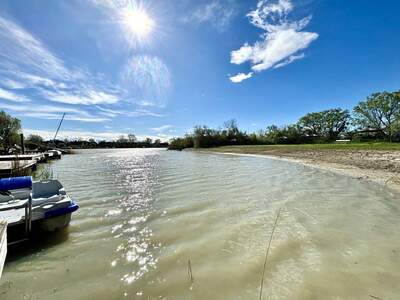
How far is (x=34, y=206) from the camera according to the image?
404cm

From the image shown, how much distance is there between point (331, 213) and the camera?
5.16 metres

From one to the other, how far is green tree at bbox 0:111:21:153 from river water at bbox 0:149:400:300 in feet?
154

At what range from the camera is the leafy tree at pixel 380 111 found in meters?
38.6

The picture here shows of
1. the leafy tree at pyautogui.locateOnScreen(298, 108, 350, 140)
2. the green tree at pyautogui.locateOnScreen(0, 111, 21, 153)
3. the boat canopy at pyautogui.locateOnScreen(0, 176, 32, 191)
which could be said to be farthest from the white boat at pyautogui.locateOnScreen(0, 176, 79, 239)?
the leafy tree at pyautogui.locateOnScreen(298, 108, 350, 140)

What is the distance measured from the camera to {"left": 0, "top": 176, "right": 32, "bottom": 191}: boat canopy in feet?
15.1

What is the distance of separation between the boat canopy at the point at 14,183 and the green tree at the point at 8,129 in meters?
45.6

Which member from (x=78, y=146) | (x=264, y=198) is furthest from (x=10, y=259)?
(x=78, y=146)

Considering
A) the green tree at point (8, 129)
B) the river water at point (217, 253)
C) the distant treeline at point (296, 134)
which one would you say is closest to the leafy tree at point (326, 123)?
the distant treeline at point (296, 134)

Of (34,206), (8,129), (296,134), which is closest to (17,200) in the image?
A: (34,206)

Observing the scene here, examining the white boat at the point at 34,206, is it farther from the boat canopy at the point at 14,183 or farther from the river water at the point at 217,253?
the river water at the point at 217,253

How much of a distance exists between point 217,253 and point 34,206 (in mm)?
3663

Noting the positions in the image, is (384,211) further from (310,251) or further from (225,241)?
(225,241)

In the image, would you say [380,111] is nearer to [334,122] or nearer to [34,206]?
[334,122]

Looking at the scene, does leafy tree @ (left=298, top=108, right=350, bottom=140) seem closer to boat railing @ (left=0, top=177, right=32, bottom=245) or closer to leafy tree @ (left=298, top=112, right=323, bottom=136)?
leafy tree @ (left=298, top=112, right=323, bottom=136)
